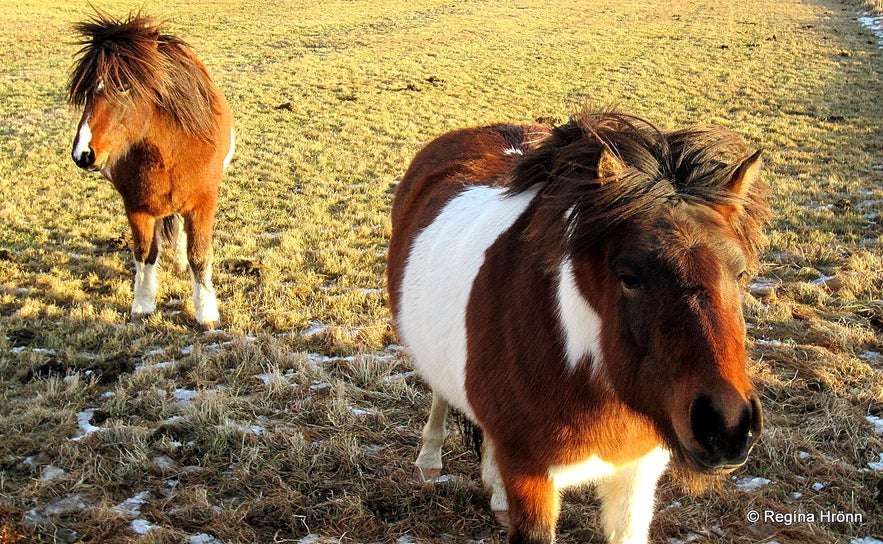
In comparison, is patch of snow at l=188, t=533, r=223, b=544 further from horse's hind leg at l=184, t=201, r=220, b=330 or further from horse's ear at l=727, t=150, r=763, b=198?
horse's ear at l=727, t=150, r=763, b=198

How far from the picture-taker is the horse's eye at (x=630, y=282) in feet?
5.19

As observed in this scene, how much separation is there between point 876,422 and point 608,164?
282 centimetres

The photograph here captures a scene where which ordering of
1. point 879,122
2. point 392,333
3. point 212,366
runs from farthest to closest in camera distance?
1. point 879,122
2. point 392,333
3. point 212,366

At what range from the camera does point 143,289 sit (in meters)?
4.76

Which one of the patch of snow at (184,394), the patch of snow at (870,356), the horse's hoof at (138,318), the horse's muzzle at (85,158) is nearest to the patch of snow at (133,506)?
the patch of snow at (184,394)

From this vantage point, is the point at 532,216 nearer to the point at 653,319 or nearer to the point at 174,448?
the point at 653,319

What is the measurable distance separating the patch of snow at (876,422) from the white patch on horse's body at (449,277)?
238cm

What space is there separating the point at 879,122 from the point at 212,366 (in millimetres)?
12068

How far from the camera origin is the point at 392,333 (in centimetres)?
455

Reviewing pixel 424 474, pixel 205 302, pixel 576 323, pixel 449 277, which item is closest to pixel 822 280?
pixel 424 474

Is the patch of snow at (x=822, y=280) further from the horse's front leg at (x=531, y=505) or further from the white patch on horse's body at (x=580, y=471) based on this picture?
the horse's front leg at (x=531, y=505)

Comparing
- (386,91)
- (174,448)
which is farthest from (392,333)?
(386,91)

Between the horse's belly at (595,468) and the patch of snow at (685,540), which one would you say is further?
the patch of snow at (685,540)

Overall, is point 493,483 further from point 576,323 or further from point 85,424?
point 85,424
